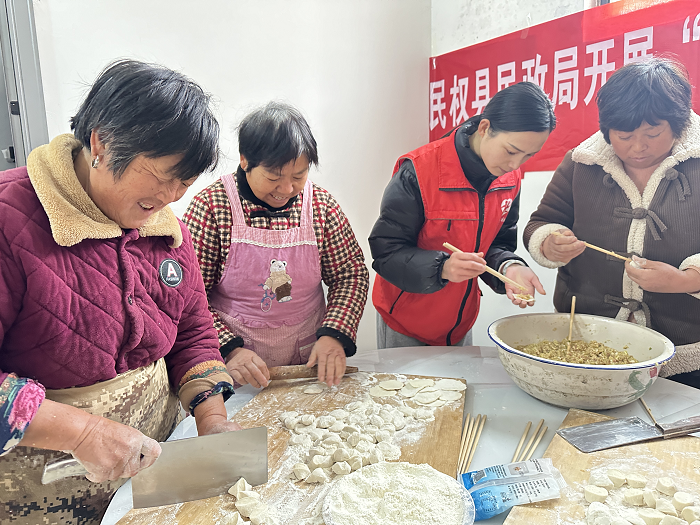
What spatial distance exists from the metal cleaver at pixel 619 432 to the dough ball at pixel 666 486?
138 millimetres

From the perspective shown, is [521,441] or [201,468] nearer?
[201,468]

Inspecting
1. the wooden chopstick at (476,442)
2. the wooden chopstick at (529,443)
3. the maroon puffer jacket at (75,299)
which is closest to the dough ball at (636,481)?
the wooden chopstick at (529,443)

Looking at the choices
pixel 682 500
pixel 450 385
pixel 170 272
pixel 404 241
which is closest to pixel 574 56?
pixel 404 241

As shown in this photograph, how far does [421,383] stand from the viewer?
1441mm

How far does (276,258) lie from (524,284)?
900 millimetres

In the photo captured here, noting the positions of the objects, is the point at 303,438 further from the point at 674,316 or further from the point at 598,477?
the point at 674,316

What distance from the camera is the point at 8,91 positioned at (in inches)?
69.8

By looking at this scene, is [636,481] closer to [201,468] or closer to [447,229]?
[201,468]

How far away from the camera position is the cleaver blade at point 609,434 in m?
1.07

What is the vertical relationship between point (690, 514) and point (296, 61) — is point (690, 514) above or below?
below

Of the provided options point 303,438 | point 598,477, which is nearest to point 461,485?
point 598,477

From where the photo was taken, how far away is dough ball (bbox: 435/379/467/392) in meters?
1.40

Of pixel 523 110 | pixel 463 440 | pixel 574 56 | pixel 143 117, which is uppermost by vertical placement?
pixel 574 56

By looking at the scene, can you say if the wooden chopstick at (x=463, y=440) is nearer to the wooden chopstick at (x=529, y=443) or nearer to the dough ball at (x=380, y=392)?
the wooden chopstick at (x=529, y=443)
